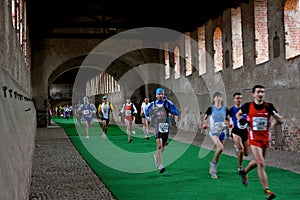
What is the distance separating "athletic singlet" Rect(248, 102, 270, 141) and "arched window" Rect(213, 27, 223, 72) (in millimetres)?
14280

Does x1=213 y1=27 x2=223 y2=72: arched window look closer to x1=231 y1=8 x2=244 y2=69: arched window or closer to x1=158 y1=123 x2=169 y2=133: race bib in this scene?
x1=231 y1=8 x2=244 y2=69: arched window

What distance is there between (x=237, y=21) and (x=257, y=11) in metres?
2.20

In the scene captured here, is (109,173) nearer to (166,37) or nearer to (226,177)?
(226,177)

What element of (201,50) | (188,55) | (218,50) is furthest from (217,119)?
(188,55)

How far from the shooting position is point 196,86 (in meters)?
24.2

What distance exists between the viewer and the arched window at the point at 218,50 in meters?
21.3

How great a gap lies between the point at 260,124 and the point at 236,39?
488 inches

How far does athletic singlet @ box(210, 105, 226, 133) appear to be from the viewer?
30.3ft

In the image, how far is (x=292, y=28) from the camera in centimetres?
1456

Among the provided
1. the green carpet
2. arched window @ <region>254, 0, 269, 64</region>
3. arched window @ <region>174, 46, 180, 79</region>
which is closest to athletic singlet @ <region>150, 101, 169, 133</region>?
the green carpet

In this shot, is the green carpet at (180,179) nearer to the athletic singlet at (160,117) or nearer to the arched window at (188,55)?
the athletic singlet at (160,117)

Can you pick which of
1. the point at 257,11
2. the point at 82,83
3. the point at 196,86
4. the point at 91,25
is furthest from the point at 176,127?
the point at 82,83

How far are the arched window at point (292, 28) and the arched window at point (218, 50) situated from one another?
673 centimetres

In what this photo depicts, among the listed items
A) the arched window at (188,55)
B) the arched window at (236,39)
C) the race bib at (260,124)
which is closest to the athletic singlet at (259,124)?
the race bib at (260,124)
